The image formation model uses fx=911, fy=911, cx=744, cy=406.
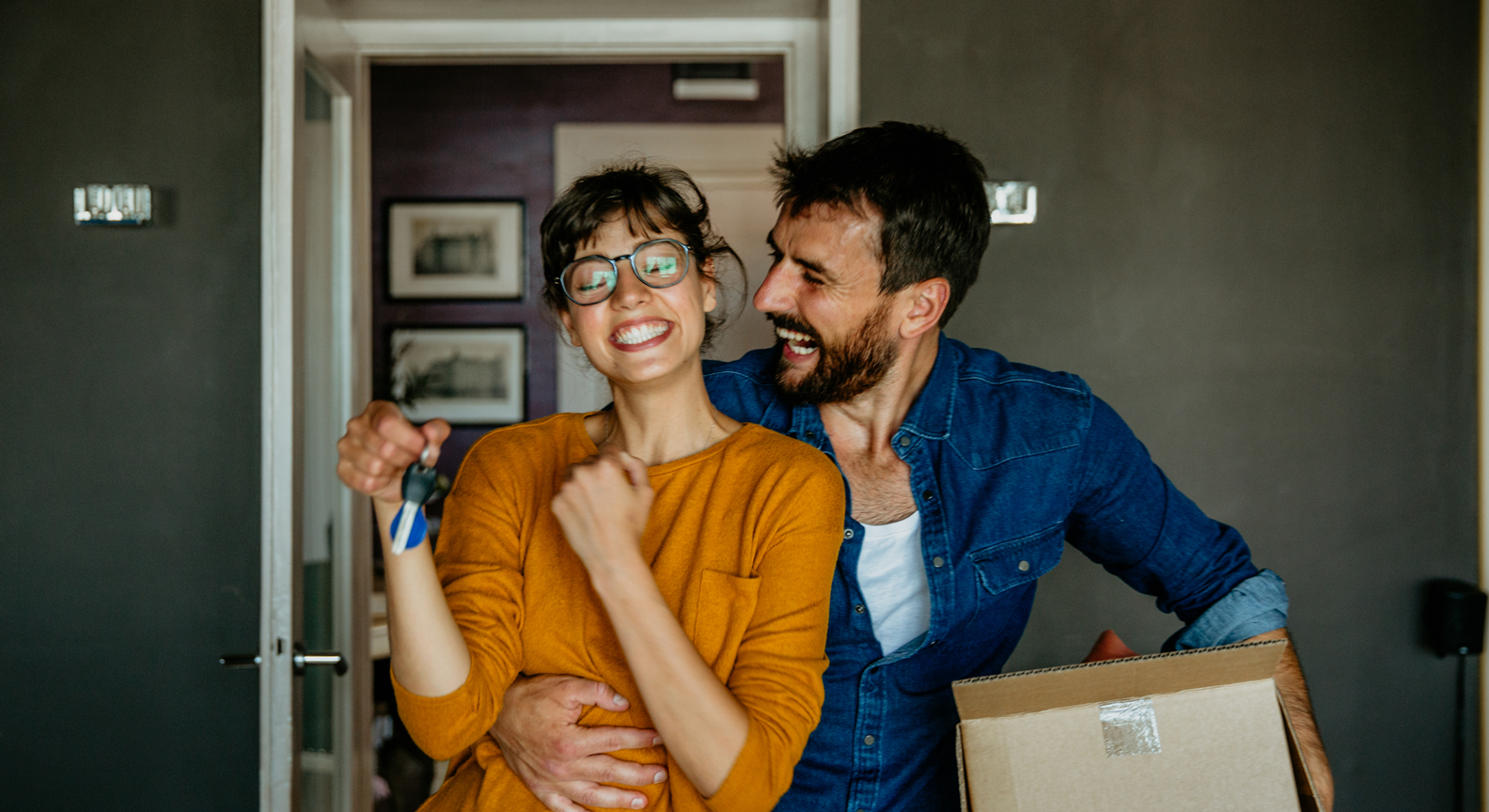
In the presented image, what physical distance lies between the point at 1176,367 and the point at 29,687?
105 inches

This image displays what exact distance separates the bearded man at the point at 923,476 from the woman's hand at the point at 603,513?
0.48 metres

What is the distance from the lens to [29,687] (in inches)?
78.8

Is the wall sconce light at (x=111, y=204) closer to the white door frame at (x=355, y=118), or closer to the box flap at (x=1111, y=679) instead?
the white door frame at (x=355, y=118)

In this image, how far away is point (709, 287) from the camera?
1242 millimetres

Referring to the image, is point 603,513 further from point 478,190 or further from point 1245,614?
point 478,190

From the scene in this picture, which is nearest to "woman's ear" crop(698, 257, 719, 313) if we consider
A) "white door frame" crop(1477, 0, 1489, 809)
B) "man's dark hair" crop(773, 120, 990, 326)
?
"man's dark hair" crop(773, 120, 990, 326)

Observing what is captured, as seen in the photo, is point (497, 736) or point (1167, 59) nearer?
point (497, 736)

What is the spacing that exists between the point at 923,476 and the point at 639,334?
54cm

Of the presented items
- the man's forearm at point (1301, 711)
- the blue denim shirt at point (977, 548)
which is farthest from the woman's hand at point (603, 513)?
the man's forearm at point (1301, 711)

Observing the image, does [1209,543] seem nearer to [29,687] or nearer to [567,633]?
[567,633]

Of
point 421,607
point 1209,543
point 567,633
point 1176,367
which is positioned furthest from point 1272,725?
point 1176,367

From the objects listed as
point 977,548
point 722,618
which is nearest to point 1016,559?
point 977,548

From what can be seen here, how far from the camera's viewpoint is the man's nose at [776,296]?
1484mm

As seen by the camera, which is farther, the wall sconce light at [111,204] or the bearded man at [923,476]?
the wall sconce light at [111,204]
